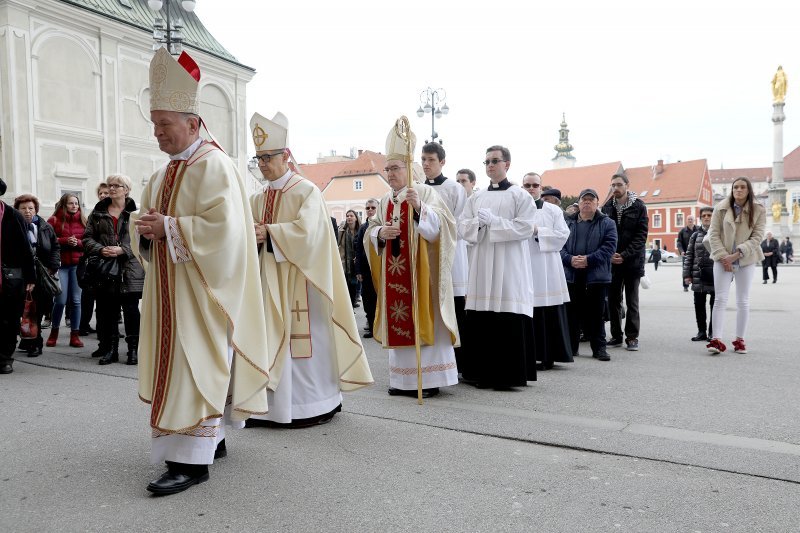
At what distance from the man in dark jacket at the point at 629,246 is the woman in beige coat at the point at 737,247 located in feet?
2.85

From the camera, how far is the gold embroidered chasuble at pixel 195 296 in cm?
330

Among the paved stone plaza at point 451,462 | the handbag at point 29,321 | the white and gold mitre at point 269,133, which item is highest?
the white and gold mitre at point 269,133

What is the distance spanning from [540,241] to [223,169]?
167 inches

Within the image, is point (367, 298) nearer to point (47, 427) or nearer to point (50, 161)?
point (47, 427)

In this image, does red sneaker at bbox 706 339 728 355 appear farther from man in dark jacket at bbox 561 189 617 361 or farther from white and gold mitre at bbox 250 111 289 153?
white and gold mitre at bbox 250 111 289 153

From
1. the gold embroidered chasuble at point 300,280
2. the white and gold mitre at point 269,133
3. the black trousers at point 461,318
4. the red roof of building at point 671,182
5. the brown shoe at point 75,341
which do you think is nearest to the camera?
the gold embroidered chasuble at point 300,280

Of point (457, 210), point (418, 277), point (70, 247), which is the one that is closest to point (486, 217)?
point (457, 210)

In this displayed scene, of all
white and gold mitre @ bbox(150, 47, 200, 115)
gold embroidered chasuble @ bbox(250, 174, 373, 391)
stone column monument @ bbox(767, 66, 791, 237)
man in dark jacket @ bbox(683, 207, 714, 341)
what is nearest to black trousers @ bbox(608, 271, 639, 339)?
man in dark jacket @ bbox(683, 207, 714, 341)

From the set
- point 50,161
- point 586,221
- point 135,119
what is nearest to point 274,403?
point 586,221

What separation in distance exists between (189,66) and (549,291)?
4532mm

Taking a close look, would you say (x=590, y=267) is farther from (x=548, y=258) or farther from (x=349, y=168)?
(x=349, y=168)

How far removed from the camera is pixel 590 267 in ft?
25.0

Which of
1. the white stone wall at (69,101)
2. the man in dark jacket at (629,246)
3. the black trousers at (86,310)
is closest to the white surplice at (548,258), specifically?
the man in dark jacket at (629,246)

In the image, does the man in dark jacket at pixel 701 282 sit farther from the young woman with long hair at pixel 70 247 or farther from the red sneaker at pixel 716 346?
the young woman with long hair at pixel 70 247
